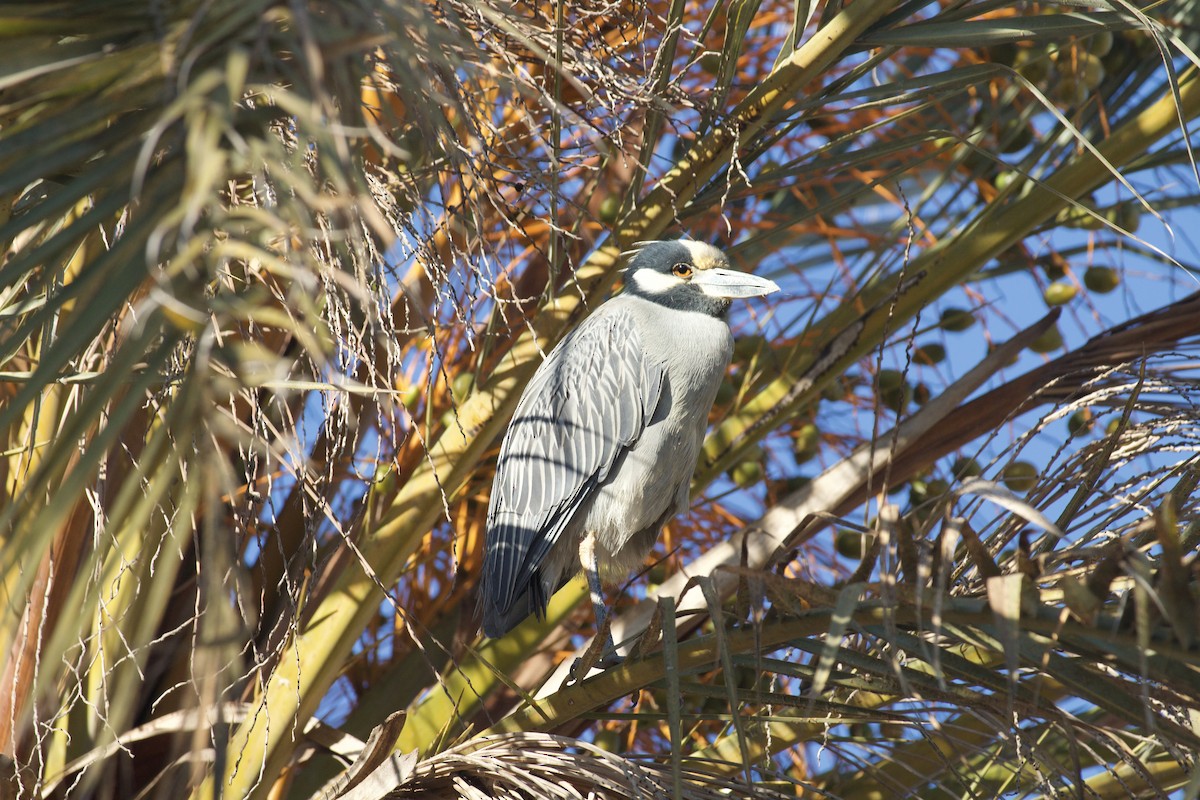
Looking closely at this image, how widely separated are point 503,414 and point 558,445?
517 millimetres

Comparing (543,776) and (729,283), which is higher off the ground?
(729,283)

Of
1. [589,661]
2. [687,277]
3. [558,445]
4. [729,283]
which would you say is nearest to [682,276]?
[687,277]

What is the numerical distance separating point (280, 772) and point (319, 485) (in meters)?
0.55

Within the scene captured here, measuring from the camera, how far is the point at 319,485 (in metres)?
2.08

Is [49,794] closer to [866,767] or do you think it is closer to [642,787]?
[642,787]

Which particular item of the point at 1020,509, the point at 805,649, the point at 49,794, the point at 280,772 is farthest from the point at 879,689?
the point at 49,794

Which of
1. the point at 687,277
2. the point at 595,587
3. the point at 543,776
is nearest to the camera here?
the point at 543,776

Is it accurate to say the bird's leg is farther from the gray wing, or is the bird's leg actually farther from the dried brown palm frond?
the dried brown palm frond

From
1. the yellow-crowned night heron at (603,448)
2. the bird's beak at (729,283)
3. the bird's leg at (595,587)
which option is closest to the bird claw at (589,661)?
the bird's leg at (595,587)

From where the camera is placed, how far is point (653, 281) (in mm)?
3143

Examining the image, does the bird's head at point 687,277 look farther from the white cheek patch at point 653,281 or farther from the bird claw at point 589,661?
the bird claw at point 589,661

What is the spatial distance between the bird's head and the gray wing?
0.20 meters

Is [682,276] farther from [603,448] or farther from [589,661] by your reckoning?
[589,661]

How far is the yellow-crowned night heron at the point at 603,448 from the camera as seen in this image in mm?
2631
